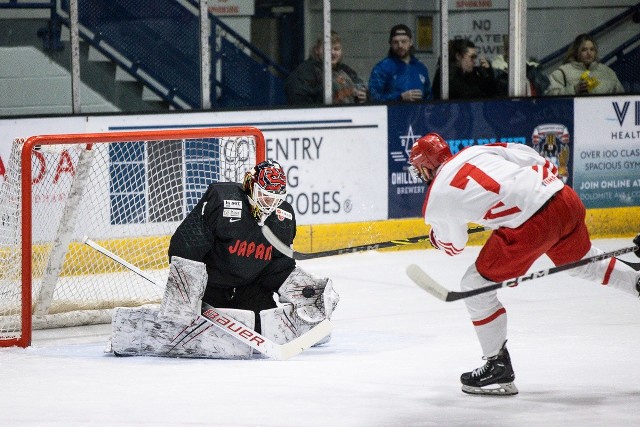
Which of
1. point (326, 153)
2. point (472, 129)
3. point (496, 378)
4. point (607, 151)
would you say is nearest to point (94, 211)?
point (326, 153)

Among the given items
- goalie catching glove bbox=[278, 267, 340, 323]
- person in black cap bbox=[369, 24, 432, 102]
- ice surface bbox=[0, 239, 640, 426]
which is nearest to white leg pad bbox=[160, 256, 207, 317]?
ice surface bbox=[0, 239, 640, 426]

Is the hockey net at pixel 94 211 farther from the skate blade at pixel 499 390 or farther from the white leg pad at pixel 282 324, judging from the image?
the skate blade at pixel 499 390

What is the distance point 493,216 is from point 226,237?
1.24 metres

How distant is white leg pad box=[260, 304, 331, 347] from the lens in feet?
17.1

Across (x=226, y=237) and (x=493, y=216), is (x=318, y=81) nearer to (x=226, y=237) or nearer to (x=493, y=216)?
(x=226, y=237)

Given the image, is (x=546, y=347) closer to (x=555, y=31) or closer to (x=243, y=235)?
(x=243, y=235)

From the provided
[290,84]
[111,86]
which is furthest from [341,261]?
[111,86]

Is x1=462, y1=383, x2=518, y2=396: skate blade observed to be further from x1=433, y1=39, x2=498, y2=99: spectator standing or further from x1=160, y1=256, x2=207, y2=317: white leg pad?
x1=433, y1=39, x2=498, y2=99: spectator standing

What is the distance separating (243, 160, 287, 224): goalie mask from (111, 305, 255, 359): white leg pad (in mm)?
432

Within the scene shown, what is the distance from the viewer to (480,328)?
4.42m

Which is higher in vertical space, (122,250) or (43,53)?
(43,53)

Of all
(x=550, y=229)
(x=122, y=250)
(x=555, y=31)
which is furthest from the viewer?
(x=555, y=31)

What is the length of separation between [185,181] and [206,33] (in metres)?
1.84

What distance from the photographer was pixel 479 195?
429 centimetres
